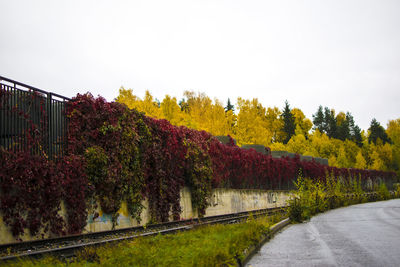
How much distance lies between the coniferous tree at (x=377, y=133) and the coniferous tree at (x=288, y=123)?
22.9 meters

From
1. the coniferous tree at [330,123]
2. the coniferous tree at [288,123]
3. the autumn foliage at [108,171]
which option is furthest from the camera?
the coniferous tree at [330,123]

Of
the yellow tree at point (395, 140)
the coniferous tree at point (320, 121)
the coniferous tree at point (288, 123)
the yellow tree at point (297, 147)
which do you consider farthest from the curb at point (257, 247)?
the coniferous tree at point (320, 121)

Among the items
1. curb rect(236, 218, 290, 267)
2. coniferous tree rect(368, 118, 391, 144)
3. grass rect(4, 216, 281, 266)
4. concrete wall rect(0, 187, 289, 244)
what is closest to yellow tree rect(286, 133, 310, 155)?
concrete wall rect(0, 187, 289, 244)

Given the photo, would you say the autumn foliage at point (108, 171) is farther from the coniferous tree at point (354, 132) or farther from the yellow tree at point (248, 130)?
the coniferous tree at point (354, 132)

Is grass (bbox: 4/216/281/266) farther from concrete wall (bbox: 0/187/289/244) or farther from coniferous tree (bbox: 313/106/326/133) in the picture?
coniferous tree (bbox: 313/106/326/133)

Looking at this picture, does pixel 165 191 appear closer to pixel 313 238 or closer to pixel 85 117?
pixel 85 117

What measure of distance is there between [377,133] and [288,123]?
83.4 ft

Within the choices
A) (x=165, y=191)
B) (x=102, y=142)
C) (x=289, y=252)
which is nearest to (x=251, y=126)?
(x=165, y=191)

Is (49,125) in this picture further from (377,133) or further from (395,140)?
(377,133)

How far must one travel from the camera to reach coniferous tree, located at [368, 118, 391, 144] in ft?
331

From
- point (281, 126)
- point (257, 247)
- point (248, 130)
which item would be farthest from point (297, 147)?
point (257, 247)

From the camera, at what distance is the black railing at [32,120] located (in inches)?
402

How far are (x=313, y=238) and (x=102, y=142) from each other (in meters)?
6.60

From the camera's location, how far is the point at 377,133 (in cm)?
10094
